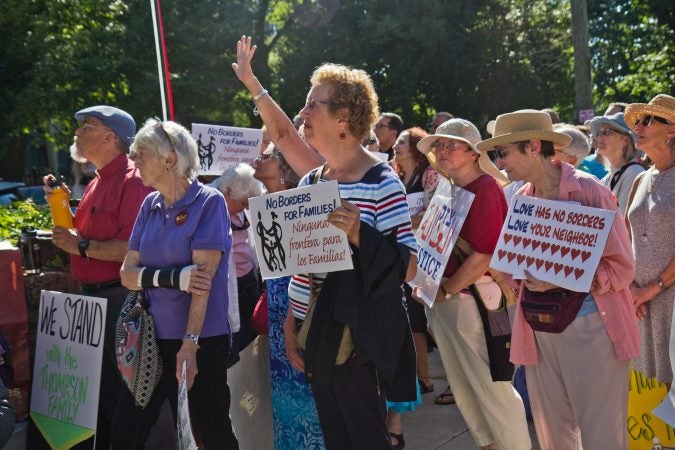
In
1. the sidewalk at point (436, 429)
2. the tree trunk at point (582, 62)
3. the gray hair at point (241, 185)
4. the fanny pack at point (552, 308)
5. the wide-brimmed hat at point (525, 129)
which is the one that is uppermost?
the tree trunk at point (582, 62)

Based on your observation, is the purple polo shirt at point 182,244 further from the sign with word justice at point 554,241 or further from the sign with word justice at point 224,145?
the sign with word justice at point 224,145

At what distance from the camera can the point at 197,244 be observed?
12.6 feet

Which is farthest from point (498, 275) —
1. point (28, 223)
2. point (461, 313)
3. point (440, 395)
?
point (28, 223)

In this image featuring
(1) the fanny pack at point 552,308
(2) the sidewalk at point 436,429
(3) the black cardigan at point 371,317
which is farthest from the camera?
(2) the sidewalk at point 436,429

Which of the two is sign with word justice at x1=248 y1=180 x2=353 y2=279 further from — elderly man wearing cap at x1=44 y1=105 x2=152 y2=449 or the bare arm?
elderly man wearing cap at x1=44 y1=105 x2=152 y2=449

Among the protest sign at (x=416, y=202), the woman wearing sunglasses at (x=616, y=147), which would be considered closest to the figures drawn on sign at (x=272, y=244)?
the woman wearing sunglasses at (x=616, y=147)

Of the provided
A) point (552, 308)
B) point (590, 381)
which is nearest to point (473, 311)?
point (552, 308)

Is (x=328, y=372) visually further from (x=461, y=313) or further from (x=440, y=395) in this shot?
(x=440, y=395)

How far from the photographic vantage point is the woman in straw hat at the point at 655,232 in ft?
14.3

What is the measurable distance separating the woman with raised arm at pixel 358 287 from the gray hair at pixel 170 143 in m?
0.71

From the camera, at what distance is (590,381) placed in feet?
12.3

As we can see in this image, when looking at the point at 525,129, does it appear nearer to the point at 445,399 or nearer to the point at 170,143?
the point at 170,143

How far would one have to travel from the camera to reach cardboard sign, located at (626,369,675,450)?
4629 mm

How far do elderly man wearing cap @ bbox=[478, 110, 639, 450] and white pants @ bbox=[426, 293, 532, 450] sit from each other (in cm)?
61
